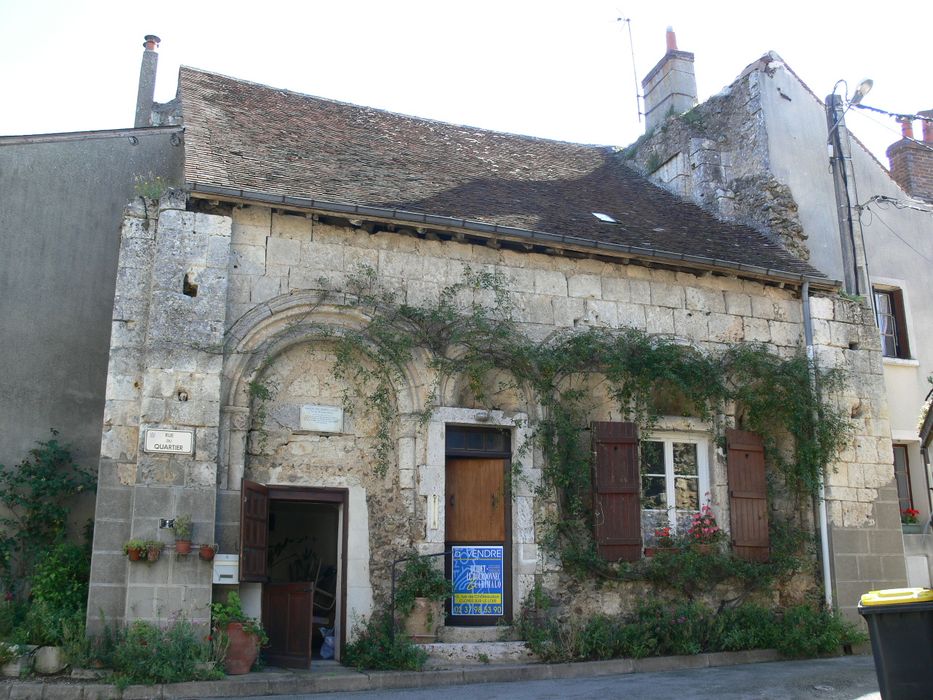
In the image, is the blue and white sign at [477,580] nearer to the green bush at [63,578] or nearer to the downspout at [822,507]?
the green bush at [63,578]

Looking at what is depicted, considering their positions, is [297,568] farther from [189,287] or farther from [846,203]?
[846,203]

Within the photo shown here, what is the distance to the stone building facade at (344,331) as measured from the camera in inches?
322

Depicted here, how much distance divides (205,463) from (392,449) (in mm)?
1901

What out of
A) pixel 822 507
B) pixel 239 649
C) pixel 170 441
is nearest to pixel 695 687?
pixel 822 507

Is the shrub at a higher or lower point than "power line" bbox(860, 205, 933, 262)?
lower

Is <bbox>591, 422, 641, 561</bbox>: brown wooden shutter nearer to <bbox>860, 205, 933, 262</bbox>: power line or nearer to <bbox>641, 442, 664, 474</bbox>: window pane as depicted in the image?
<bbox>641, 442, 664, 474</bbox>: window pane

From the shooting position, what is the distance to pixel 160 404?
813 cm

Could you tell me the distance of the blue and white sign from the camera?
932 cm

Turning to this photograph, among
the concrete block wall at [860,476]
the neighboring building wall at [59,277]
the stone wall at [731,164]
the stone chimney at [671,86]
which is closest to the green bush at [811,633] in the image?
the concrete block wall at [860,476]

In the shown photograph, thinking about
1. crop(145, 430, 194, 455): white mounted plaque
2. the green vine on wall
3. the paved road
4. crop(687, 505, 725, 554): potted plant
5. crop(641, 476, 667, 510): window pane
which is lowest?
the paved road

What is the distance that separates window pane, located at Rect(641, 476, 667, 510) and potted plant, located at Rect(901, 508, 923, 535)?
12.6ft

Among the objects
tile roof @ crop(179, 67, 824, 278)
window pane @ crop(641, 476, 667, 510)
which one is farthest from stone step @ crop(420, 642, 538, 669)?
tile roof @ crop(179, 67, 824, 278)

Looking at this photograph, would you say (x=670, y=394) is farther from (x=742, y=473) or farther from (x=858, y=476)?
(x=858, y=476)

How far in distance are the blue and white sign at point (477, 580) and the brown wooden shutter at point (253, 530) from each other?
1.94m
